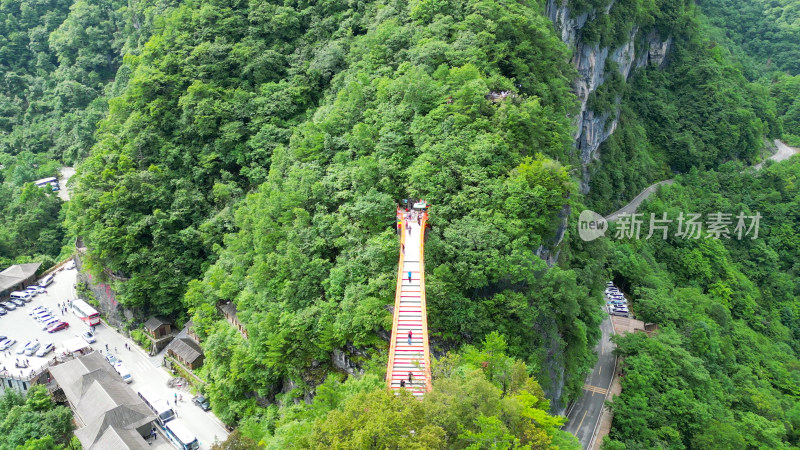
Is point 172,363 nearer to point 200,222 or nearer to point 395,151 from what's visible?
point 200,222

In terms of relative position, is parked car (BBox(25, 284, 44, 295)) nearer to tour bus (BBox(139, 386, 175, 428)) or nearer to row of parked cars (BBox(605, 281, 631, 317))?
tour bus (BBox(139, 386, 175, 428))

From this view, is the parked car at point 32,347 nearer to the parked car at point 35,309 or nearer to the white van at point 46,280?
the parked car at point 35,309

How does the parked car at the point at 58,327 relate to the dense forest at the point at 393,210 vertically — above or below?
below

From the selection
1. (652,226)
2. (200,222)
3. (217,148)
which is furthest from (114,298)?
(652,226)

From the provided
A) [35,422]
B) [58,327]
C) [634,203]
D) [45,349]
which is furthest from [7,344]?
[634,203]

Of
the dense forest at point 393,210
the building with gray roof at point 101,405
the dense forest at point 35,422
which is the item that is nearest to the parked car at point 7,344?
the building with gray roof at point 101,405
